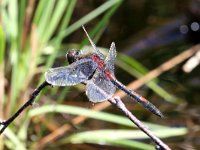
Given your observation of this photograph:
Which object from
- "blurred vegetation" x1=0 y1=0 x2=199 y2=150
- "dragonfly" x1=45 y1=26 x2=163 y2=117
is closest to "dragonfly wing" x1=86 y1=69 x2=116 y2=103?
"dragonfly" x1=45 y1=26 x2=163 y2=117

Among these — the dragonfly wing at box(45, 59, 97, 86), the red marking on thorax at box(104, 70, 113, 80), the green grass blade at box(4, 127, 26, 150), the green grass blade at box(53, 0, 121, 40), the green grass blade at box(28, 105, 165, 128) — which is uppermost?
the green grass blade at box(53, 0, 121, 40)

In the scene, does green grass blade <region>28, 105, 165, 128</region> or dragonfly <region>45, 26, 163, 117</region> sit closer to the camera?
dragonfly <region>45, 26, 163, 117</region>

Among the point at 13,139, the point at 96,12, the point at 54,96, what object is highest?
the point at 96,12

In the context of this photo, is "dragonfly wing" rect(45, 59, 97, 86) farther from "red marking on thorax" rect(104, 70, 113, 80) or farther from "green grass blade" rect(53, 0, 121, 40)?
"green grass blade" rect(53, 0, 121, 40)

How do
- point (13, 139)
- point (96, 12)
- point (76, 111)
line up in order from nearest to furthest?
1. point (13, 139)
2. point (76, 111)
3. point (96, 12)

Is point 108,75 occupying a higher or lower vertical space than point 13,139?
lower

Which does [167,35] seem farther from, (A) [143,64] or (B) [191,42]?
(A) [143,64]

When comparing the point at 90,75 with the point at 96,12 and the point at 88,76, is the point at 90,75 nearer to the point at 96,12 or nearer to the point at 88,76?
the point at 88,76

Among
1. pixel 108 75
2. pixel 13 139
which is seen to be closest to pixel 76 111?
pixel 13 139
